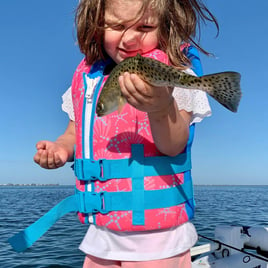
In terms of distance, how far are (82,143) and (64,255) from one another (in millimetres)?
8613

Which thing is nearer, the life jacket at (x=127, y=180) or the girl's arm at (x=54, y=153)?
the life jacket at (x=127, y=180)

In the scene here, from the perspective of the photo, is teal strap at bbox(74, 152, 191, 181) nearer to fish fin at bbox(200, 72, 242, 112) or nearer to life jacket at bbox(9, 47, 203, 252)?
life jacket at bbox(9, 47, 203, 252)

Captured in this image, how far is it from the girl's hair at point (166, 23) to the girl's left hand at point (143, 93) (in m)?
0.76

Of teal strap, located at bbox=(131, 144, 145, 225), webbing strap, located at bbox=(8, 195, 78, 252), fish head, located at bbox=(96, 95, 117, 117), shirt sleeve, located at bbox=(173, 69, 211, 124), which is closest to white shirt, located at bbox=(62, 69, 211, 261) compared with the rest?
shirt sleeve, located at bbox=(173, 69, 211, 124)

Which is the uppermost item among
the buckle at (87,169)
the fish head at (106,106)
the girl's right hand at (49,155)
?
the fish head at (106,106)

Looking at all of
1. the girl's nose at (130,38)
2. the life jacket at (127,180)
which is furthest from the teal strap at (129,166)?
the girl's nose at (130,38)

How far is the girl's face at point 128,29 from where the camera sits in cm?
244

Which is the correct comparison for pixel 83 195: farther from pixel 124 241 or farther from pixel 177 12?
pixel 177 12

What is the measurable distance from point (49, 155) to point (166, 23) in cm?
130

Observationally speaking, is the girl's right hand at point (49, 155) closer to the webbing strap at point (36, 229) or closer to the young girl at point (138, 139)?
the young girl at point (138, 139)

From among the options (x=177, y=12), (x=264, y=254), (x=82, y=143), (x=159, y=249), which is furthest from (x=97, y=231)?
(x=264, y=254)

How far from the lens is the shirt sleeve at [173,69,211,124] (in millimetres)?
2406

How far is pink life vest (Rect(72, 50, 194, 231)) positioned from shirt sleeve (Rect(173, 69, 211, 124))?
5.0 inches

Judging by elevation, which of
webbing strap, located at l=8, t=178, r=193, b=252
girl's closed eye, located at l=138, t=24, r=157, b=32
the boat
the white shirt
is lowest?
the boat
